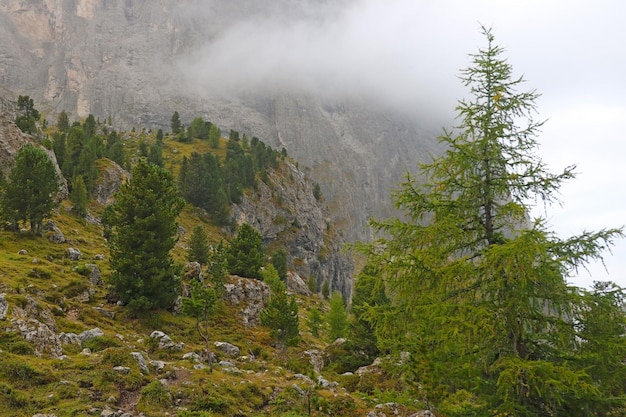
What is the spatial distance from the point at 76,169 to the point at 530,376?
8520cm

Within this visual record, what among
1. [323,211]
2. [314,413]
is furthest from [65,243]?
[323,211]

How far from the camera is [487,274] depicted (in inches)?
402

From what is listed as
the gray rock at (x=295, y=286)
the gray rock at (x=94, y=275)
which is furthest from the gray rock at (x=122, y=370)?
the gray rock at (x=295, y=286)

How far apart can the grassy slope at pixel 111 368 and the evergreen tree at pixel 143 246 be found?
1792mm

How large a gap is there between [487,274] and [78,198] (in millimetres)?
69887

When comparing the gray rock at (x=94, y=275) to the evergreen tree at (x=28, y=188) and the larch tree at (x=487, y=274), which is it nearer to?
the evergreen tree at (x=28, y=188)

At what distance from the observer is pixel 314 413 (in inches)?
756

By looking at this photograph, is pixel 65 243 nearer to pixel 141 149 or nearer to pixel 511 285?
pixel 511 285

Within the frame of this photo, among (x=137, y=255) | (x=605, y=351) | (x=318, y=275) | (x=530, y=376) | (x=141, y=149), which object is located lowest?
(x=530, y=376)

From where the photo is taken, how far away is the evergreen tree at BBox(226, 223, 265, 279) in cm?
5538

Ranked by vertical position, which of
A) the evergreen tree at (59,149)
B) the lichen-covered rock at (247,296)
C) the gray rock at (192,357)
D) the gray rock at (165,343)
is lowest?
the gray rock at (192,357)

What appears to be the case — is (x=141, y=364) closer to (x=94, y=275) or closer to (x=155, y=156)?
(x=94, y=275)

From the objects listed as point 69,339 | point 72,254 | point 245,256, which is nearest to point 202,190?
point 245,256

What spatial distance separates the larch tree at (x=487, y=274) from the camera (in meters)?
9.59
